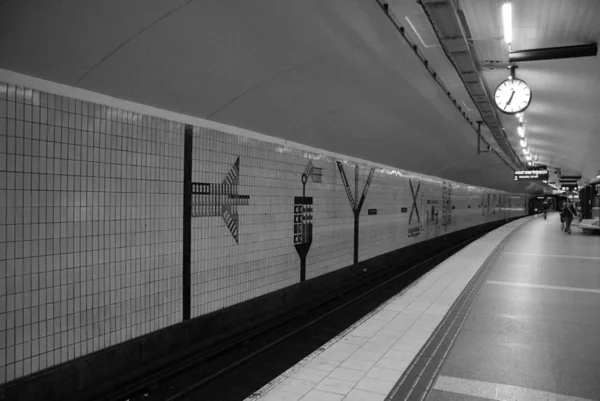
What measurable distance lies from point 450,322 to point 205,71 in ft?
12.7

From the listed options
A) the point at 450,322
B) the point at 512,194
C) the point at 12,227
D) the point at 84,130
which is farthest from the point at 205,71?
the point at 512,194

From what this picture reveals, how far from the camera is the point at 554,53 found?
641 centimetres

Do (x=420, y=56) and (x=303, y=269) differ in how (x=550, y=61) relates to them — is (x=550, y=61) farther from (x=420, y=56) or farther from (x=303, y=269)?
(x=303, y=269)

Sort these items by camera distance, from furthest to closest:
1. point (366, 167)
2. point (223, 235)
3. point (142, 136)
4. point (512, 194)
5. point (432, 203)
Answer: point (512, 194), point (432, 203), point (366, 167), point (223, 235), point (142, 136)

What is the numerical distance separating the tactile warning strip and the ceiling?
3.73m

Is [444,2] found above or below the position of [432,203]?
above

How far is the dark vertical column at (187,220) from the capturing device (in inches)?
192

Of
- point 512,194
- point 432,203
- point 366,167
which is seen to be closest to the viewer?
point 366,167

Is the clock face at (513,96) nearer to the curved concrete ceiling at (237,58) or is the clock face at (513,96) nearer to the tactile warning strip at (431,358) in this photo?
the curved concrete ceiling at (237,58)

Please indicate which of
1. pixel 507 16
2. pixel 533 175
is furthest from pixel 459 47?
pixel 533 175

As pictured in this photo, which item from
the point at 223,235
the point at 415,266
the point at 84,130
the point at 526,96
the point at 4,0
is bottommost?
the point at 415,266

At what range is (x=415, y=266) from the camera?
1266 centimetres

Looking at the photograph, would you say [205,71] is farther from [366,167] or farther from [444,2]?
[366,167]

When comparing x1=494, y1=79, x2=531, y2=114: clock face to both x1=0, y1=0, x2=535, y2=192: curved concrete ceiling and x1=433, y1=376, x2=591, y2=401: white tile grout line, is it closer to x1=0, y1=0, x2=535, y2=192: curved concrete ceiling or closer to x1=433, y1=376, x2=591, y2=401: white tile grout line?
x1=0, y1=0, x2=535, y2=192: curved concrete ceiling
